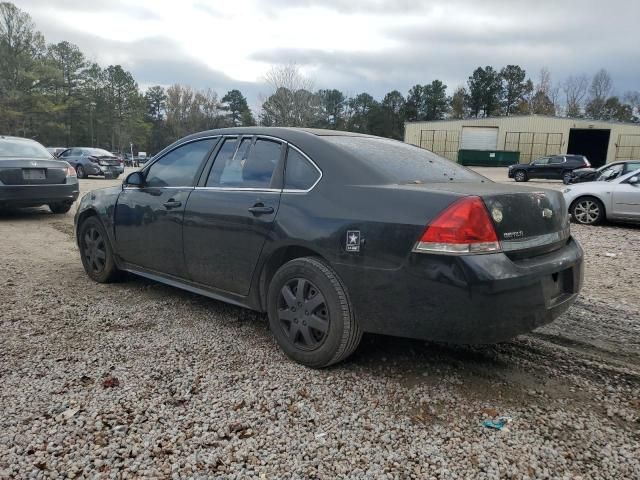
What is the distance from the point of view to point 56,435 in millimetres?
2324

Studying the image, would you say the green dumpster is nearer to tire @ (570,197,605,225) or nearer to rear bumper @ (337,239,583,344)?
tire @ (570,197,605,225)

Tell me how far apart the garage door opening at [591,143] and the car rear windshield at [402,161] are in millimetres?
50335

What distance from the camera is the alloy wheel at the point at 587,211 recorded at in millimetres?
9812

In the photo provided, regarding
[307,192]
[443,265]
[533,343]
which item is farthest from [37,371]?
[533,343]

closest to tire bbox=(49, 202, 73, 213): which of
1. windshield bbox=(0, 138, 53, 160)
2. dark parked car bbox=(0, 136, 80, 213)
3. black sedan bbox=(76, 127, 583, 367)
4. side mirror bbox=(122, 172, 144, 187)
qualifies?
dark parked car bbox=(0, 136, 80, 213)

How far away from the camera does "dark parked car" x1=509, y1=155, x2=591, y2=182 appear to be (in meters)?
26.9

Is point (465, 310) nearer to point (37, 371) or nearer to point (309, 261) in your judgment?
point (309, 261)

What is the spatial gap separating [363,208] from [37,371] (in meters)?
2.26

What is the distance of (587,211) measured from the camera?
990 cm

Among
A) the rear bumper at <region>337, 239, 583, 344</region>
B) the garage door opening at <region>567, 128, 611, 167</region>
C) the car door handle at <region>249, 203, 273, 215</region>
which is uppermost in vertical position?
the garage door opening at <region>567, 128, 611, 167</region>

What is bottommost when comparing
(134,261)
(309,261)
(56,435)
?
(56,435)

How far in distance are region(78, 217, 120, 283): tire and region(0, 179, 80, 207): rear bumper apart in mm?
4307

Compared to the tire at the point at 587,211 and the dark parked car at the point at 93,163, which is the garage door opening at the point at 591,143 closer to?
the tire at the point at 587,211

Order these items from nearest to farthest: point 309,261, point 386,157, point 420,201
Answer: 1. point 420,201
2. point 309,261
3. point 386,157
